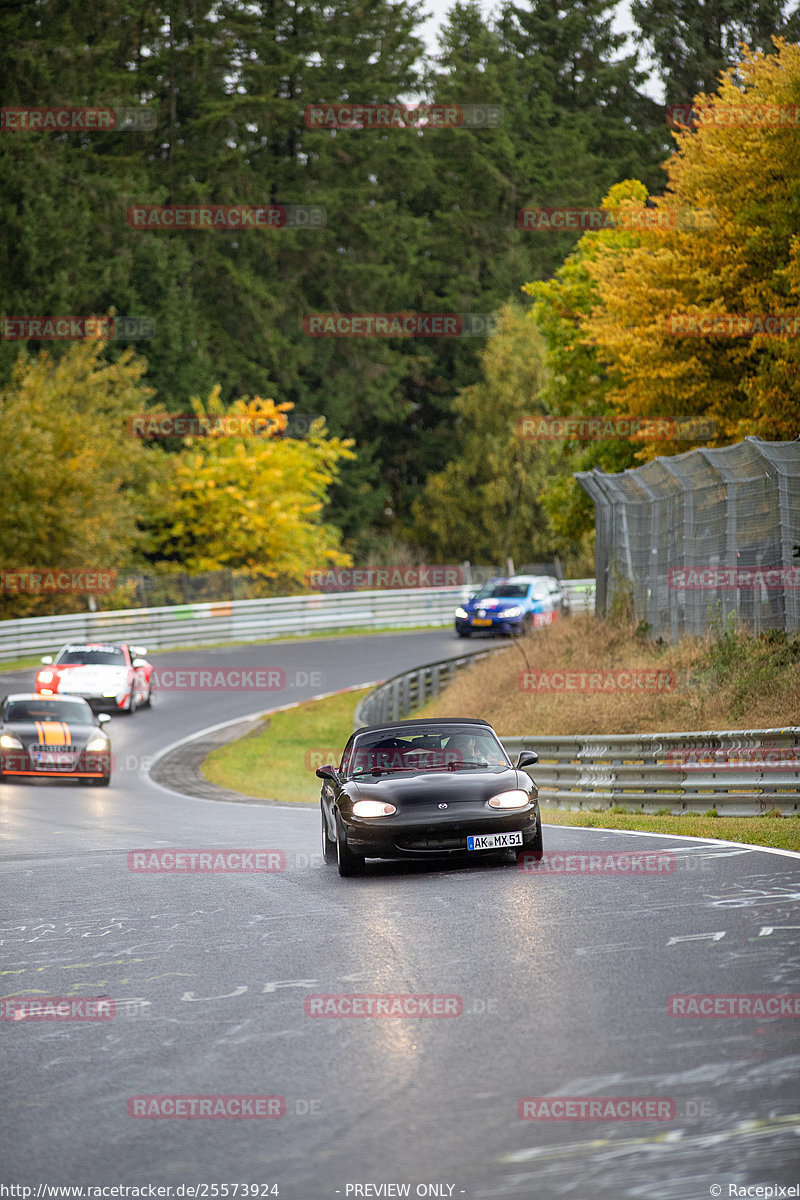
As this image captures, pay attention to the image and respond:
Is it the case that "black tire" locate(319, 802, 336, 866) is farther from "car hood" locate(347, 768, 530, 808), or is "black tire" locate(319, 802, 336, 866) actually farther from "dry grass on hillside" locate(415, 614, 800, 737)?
"dry grass on hillside" locate(415, 614, 800, 737)

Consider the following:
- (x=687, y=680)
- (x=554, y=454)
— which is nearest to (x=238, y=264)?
(x=554, y=454)

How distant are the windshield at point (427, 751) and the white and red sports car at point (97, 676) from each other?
18.7 m

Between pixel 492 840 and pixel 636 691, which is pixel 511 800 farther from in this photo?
pixel 636 691

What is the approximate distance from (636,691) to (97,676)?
13341mm

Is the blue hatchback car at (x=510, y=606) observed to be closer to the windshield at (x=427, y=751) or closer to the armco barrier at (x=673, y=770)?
the armco barrier at (x=673, y=770)

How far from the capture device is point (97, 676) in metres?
32.3

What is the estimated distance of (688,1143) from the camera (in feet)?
17.3

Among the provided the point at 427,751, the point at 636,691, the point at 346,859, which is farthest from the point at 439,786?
the point at 636,691

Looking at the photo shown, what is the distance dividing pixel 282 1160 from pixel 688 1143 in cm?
137

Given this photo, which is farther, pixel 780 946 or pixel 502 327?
pixel 502 327

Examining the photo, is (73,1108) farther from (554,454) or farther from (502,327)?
(502,327)

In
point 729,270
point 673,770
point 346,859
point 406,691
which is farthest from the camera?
point 406,691

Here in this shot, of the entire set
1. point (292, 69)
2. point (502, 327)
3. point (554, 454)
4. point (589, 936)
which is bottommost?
point (589, 936)

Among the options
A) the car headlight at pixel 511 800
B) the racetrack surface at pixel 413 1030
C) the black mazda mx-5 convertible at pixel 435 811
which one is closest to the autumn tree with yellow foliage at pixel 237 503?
the black mazda mx-5 convertible at pixel 435 811
